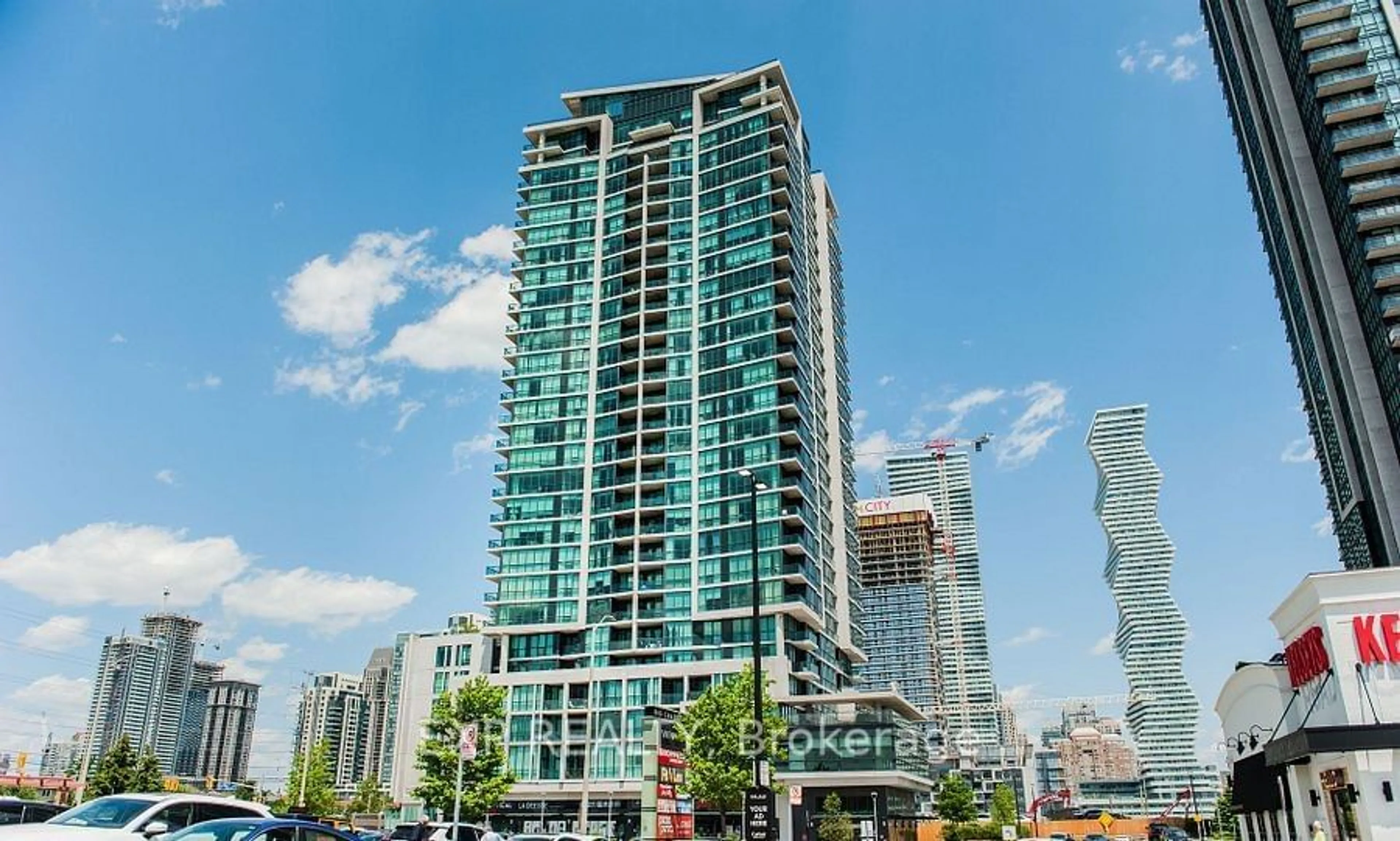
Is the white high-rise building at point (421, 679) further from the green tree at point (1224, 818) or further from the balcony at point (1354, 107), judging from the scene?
the balcony at point (1354, 107)

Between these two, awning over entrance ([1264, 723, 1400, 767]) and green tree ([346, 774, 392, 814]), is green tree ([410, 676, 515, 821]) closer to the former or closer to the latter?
awning over entrance ([1264, 723, 1400, 767])

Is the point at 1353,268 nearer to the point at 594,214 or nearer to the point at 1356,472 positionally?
the point at 1356,472

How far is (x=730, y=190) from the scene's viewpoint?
103 meters

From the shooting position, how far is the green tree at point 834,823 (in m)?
66.0

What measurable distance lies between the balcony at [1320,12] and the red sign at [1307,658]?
84.5 meters

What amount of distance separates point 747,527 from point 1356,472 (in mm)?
52735

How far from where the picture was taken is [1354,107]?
274ft

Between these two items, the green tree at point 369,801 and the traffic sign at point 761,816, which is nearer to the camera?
the traffic sign at point 761,816

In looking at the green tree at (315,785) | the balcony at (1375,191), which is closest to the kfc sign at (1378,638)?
the balcony at (1375,191)

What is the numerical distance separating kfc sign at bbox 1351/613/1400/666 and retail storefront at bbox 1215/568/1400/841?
2 centimetres

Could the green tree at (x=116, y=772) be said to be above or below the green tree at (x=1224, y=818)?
above

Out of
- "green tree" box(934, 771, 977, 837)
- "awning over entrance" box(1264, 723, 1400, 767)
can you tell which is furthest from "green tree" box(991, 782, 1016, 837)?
"awning over entrance" box(1264, 723, 1400, 767)

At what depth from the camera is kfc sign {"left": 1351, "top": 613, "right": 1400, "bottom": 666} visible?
20.1 meters

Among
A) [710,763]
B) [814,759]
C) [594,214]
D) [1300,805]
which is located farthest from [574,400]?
[1300,805]
